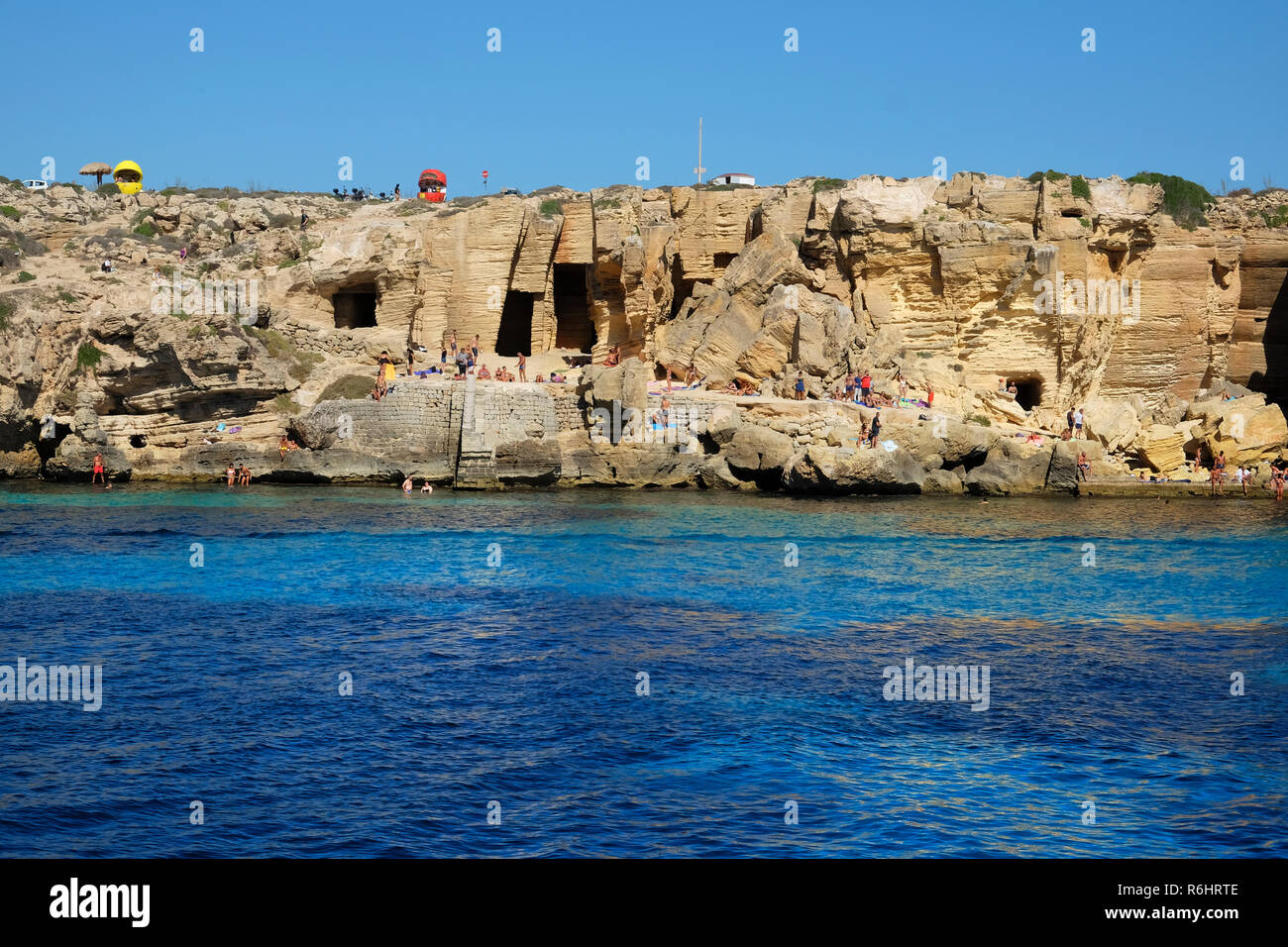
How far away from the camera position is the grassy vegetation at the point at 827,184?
3856 cm

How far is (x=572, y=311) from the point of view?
42.9m

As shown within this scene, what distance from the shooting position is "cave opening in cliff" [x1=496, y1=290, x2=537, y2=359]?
41094 millimetres

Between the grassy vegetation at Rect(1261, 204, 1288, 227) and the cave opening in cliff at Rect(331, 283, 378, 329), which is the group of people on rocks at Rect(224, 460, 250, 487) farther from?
the grassy vegetation at Rect(1261, 204, 1288, 227)

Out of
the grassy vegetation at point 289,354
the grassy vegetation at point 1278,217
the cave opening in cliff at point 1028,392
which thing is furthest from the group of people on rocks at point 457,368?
the grassy vegetation at point 1278,217

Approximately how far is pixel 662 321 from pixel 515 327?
5.91 meters

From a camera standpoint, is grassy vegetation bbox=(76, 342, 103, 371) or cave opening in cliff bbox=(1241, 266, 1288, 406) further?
cave opening in cliff bbox=(1241, 266, 1288, 406)

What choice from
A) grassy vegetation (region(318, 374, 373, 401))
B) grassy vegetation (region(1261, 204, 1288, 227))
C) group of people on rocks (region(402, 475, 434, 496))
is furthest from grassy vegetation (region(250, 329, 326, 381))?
grassy vegetation (region(1261, 204, 1288, 227))

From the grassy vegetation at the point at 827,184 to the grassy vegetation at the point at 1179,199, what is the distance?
32.1 feet

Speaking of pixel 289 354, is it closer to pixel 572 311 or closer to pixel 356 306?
pixel 356 306

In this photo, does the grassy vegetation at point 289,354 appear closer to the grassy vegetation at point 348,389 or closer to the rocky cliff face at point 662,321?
the rocky cliff face at point 662,321

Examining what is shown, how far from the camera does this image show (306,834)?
27.8 ft

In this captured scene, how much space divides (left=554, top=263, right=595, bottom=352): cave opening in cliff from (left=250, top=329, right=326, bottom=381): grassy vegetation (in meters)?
11.0

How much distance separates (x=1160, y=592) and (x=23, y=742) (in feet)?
54.0

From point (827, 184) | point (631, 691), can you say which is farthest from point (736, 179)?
point (631, 691)
